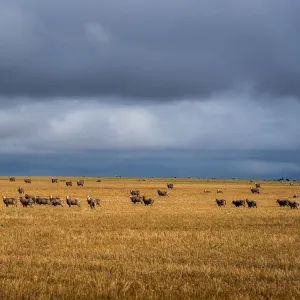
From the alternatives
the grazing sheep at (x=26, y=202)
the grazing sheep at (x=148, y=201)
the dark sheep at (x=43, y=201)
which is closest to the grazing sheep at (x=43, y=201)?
Result: the dark sheep at (x=43, y=201)

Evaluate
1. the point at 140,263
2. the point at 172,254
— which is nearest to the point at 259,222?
the point at 172,254

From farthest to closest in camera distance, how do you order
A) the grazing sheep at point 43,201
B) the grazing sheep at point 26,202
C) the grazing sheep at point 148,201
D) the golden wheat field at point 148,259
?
the grazing sheep at point 148,201 → the grazing sheep at point 43,201 → the grazing sheep at point 26,202 → the golden wheat field at point 148,259

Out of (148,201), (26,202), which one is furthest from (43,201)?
(148,201)

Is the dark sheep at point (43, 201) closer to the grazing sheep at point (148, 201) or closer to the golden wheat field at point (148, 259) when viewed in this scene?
the grazing sheep at point (148, 201)

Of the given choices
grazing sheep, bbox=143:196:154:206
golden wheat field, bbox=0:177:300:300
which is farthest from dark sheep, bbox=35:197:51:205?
golden wheat field, bbox=0:177:300:300

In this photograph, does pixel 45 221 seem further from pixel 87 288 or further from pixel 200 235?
pixel 87 288

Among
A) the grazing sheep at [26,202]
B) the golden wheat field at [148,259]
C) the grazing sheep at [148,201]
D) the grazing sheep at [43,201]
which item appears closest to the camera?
the golden wheat field at [148,259]

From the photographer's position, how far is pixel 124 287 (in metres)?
12.0

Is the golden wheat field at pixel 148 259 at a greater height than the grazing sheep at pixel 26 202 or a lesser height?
lesser

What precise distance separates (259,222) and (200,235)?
8.54 meters

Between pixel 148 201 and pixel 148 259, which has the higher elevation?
pixel 148 201

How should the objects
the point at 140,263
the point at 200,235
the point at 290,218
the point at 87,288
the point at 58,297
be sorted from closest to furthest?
the point at 58,297 < the point at 87,288 < the point at 140,263 < the point at 200,235 < the point at 290,218

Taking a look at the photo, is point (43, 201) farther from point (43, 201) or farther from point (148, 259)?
point (148, 259)

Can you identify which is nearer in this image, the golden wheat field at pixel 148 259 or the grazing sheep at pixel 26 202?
the golden wheat field at pixel 148 259
